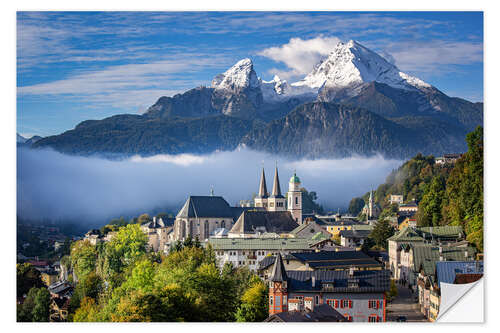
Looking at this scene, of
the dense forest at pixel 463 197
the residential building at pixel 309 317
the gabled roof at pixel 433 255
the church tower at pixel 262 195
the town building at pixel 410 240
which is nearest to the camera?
the residential building at pixel 309 317

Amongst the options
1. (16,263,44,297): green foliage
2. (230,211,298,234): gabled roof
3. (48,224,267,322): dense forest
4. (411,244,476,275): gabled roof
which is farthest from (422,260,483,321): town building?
(230,211,298,234): gabled roof

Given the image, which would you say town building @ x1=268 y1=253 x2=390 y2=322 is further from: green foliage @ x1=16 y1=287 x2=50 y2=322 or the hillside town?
green foliage @ x1=16 y1=287 x2=50 y2=322

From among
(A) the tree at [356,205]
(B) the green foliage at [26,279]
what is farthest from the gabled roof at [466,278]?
(A) the tree at [356,205]

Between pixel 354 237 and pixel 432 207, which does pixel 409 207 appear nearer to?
pixel 354 237

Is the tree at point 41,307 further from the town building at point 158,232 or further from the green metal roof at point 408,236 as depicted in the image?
the town building at point 158,232

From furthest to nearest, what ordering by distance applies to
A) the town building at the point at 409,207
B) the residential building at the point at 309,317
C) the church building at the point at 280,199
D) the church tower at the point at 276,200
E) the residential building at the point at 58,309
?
the church tower at the point at 276,200 → the church building at the point at 280,199 → the town building at the point at 409,207 → the residential building at the point at 58,309 → the residential building at the point at 309,317

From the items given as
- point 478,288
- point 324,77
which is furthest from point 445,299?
point 324,77

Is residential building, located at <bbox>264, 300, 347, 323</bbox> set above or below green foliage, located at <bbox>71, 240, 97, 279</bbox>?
above

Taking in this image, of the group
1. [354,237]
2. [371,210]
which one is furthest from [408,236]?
[371,210]
